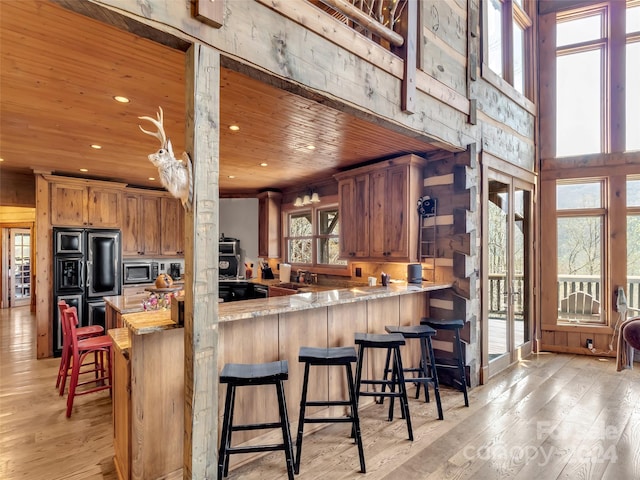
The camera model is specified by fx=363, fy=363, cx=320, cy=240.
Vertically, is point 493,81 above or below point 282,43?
above

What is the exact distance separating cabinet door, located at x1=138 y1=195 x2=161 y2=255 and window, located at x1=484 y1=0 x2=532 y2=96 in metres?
5.62

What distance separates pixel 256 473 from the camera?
239 centimetres

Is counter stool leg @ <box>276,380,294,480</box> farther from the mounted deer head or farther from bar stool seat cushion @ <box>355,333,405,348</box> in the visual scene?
the mounted deer head

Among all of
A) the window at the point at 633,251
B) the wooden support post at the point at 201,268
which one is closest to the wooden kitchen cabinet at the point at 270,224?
the wooden support post at the point at 201,268

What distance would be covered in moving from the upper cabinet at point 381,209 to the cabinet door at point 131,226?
12.1 feet

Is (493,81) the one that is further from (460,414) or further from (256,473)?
(256,473)

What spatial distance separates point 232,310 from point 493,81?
4113 millimetres

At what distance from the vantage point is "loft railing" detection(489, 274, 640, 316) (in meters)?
4.65

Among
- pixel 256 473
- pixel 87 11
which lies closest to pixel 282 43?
pixel 87 11

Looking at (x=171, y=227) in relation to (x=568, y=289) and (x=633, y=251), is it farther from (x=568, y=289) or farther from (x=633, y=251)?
(x=633, y=251)

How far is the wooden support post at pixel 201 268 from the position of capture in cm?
185

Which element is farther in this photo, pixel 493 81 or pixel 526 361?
pixel 526 361

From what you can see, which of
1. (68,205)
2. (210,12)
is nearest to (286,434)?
(210,12)

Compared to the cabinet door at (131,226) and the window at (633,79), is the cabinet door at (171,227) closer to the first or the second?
the cabinet door at (131,226)
